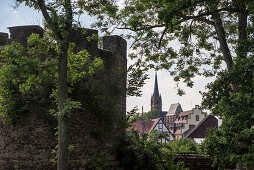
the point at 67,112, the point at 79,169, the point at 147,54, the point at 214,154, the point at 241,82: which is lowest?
the point at 79,169

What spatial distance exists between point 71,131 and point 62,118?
6.63 ft

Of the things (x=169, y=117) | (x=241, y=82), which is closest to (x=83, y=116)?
(x=241, y=82)

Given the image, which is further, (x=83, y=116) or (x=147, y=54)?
(x=147, y=54)

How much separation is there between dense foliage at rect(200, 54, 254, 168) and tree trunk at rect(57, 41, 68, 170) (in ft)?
11.1

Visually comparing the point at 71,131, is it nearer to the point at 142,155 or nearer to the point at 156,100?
the point at 142,155

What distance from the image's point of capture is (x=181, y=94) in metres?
11.7

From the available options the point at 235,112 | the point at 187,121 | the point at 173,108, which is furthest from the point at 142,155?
the point at 173,108

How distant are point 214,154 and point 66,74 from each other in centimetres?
411

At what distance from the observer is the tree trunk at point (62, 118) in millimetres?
6633

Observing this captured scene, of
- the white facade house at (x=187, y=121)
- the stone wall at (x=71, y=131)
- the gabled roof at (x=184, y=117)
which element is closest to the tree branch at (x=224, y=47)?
the stone wall at (x=71, y=131)

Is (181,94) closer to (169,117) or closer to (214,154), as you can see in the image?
(214,154)

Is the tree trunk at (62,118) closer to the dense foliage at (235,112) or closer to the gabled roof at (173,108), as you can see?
the dense foliage at (235,112)

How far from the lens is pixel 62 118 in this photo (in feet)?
21.7

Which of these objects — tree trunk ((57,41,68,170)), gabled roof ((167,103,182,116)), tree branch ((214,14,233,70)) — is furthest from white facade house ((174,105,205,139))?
tree trunk ((57,41,68,170))
